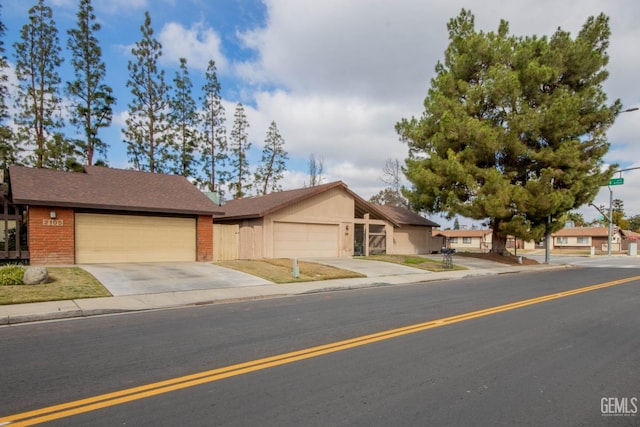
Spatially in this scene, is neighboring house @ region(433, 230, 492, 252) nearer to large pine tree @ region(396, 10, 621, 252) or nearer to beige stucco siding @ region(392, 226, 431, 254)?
beige stucco siding @ region(392, 226, 431, 254)

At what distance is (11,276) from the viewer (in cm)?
1111

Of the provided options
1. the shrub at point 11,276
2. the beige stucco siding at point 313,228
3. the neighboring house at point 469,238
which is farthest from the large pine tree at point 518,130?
the neighboring house at point 469,238

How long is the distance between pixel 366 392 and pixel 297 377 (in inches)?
35.1

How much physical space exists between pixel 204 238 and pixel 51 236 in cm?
640

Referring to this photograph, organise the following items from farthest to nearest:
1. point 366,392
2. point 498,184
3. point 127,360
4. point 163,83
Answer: point 163,83 < point 498,184 < point 127,360 < point 366,392

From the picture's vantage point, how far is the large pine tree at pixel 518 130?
24328mm

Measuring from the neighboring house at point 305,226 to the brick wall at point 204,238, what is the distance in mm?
924

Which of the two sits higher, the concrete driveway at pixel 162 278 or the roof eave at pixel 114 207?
the roof eave at pixel 114 207

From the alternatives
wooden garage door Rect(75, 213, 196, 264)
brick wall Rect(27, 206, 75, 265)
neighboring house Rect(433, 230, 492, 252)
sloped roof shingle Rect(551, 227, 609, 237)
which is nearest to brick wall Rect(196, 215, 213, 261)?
wooden garage door Rect(75, 213, 196, 264)

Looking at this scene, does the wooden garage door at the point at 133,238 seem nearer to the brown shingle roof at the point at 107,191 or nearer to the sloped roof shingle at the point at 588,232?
the brown shingle roof at the point at 107,191

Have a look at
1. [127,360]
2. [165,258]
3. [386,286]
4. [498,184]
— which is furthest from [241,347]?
[498,184]

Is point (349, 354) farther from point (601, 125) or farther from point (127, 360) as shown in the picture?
point (601, 125)

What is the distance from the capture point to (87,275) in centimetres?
1331

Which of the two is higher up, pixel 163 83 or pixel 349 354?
pixel 163 83
